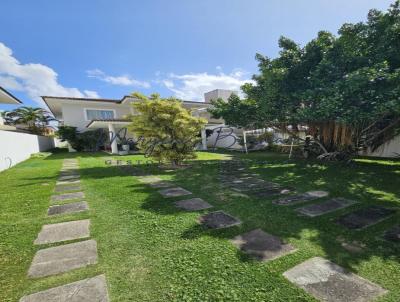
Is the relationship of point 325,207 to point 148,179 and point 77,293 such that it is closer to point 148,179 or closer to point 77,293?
point 77,293

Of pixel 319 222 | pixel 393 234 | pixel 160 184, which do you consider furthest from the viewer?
pixel 160 184

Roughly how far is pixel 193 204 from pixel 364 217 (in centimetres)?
315

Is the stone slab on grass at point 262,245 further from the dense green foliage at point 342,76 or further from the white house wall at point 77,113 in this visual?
the white house wall at point 77,113

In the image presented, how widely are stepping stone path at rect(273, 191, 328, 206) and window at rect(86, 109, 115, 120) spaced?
20.5 m

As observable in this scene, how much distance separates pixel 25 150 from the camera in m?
13.4

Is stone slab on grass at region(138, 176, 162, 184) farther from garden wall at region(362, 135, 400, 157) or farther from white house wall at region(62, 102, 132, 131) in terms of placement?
white house wall at region(62, 102, 132, 131)

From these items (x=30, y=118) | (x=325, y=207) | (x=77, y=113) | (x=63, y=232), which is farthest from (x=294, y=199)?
(x=30, y=118)

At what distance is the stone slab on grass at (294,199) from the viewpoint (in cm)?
449

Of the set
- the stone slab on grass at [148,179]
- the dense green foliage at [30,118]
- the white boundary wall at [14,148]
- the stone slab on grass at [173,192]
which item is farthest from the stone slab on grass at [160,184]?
the dense green foliage at [30,118]

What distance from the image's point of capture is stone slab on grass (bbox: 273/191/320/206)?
449 centimetres

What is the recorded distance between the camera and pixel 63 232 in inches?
127

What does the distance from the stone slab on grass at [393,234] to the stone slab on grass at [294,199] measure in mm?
1587

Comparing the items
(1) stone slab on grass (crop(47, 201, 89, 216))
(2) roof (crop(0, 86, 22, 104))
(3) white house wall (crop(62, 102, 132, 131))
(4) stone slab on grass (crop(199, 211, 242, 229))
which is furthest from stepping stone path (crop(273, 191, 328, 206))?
(3) white house wall (crop(62, 102, 132, 131))

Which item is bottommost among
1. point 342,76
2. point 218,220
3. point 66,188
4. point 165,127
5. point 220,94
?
point 218,220
